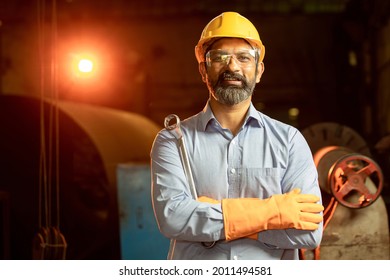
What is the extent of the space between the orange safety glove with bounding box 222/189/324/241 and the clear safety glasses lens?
0.52 meters

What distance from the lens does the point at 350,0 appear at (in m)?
6.24

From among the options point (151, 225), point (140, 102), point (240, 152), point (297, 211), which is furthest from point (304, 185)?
point (140, 102)

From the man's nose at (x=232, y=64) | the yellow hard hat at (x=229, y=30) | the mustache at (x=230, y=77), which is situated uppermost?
the yellow hard hat at (x=229, y=30)

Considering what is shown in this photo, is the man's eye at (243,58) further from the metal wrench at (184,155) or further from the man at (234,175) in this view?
the metal wrench at (184,155)

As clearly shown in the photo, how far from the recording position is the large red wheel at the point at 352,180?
3039mm

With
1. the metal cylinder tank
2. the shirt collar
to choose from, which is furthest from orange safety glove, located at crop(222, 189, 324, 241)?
the metal cylinder tank

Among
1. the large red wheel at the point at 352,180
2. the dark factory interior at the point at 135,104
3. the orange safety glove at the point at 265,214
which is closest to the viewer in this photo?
the orange safety glove at the point at 265,214

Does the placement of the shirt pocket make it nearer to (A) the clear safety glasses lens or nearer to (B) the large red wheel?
(A) the clear safety glasses lens

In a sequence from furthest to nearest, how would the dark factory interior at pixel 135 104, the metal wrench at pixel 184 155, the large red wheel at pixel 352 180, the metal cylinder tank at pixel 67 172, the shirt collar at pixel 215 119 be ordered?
the metal cylinder tank at pixel 67 172
the dark factory interior at pixel 135 104
the large red wheel at pixel 352 180
the shirt collar at pixel 215 119
the metal wrench at pixel 184 155

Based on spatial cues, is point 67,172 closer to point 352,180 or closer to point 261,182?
point 352,180

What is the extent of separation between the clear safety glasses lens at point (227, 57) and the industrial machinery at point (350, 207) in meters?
1.13

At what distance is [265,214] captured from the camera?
2.01 metres

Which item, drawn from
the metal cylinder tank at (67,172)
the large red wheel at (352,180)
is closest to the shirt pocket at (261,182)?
the large red wheel at (352,180)

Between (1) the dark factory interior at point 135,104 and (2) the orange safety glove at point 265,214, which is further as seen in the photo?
(1) the dark factory interior at point 135,104
